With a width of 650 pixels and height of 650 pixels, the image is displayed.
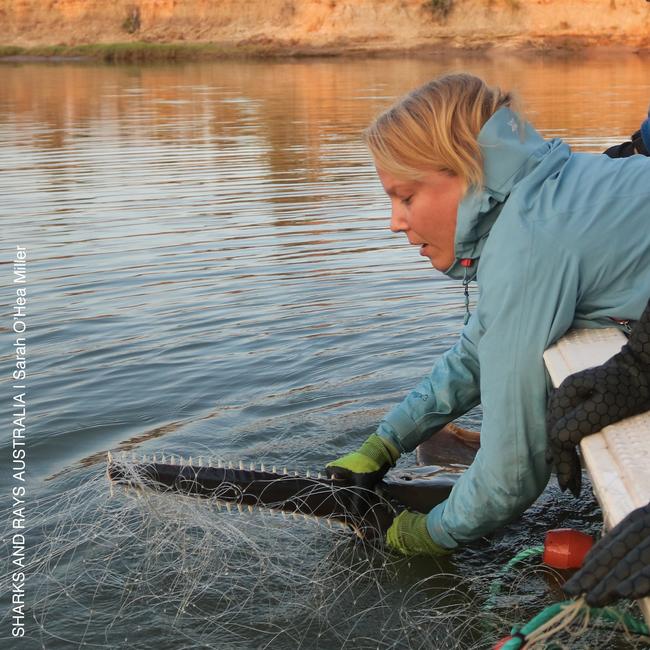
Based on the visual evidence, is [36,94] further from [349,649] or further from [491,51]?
[349,649]

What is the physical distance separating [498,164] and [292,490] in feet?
5.07

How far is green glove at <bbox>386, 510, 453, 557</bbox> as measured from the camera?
392 centimetres

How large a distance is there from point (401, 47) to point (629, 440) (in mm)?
51451

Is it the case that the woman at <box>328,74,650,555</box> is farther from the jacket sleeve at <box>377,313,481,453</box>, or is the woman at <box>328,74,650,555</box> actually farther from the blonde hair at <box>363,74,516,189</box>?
the jacket sleeve at <box>377,313,481,453</box>

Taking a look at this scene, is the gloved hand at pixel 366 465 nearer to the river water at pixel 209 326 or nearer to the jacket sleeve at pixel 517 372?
the river water at pixel 209 326

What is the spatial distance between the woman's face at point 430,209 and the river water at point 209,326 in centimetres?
60

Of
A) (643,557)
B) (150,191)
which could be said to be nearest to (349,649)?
(643,557)

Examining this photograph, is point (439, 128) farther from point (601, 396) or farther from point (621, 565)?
point (621, 565)

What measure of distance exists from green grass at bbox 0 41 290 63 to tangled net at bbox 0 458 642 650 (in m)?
51.6

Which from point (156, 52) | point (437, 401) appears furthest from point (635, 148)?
point (156, 52)

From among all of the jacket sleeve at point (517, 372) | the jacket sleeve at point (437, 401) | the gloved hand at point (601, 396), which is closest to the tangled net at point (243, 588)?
the jacket sleeve at point (437, 401)

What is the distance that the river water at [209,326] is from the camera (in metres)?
4.37

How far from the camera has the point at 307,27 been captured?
2138 inches

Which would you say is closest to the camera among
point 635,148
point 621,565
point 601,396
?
point 621,565
